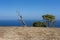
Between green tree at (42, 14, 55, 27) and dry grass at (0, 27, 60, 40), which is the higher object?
dry grass at (0, 27, 60, 40)

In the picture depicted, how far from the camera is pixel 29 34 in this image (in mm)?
19922

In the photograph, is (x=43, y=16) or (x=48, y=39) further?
(x=43, y=16)

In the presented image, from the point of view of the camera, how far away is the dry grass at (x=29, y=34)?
19359 mm

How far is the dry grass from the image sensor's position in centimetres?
1936

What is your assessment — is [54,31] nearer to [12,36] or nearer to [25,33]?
[25,33]

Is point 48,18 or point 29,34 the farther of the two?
point 48,18

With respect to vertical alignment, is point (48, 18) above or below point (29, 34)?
below

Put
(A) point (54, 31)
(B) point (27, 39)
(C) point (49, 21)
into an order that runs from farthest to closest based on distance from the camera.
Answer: (C) point (49, 21), (A) point (54, 31), (B) point (27, 39)

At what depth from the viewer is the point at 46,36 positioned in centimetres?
1967

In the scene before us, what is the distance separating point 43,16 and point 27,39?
28.6m

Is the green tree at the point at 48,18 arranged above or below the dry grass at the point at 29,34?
below

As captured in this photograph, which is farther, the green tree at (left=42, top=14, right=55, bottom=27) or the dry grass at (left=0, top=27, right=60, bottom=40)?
the green tree at (left=42, top=14, right=55, bottom=27)

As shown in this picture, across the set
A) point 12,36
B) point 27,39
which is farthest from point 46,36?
point 12,36

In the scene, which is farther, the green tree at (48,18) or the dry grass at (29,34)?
the green tree at (48,18)
